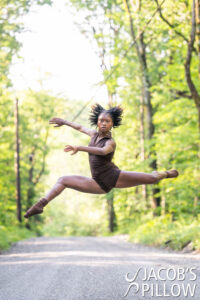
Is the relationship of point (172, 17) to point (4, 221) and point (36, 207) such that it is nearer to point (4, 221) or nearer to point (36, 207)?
point (36, 207)

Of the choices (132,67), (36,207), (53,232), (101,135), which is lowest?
(53,232)

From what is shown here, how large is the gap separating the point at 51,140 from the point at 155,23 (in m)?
23.8

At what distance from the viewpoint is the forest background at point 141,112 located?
15.1 m

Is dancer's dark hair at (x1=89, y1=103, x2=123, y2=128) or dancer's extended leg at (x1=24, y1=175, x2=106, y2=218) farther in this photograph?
dancer's dark hair at (x1=89, y1=103, x2=123, y2=128)

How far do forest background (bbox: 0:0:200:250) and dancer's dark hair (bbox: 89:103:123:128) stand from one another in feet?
2.09

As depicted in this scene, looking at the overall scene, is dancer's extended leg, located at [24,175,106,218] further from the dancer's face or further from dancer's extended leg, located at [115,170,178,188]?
the dancer's face

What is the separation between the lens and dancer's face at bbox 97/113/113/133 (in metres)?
5.58

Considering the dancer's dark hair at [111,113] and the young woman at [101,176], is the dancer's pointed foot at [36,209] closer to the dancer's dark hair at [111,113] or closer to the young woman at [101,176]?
the young woman at [101,176]

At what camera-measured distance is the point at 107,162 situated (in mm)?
5445

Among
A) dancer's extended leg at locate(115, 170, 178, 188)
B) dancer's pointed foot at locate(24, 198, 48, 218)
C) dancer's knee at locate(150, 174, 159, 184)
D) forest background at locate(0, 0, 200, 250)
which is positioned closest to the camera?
dancer's pointed foot at locate(24, 198, 48, 218)

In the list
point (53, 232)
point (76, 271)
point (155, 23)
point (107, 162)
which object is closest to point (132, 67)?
point (155, 23)

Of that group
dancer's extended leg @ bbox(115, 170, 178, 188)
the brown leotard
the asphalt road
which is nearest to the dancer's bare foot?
dancer's extended leg @ bbox(115, 170, 178, 188)

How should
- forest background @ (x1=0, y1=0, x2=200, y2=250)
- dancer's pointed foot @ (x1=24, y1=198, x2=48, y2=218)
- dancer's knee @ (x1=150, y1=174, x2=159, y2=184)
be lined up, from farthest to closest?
forest background @ (x1=0, y1=0, x2=200, y2=250)
dancer's knee @ (x1=150, y1=174, x2=159, y2=184)
dancer's pointed foot @ (x1=24, y1=198, x2=48, y2=218)

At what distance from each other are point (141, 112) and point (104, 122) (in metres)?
23.4
